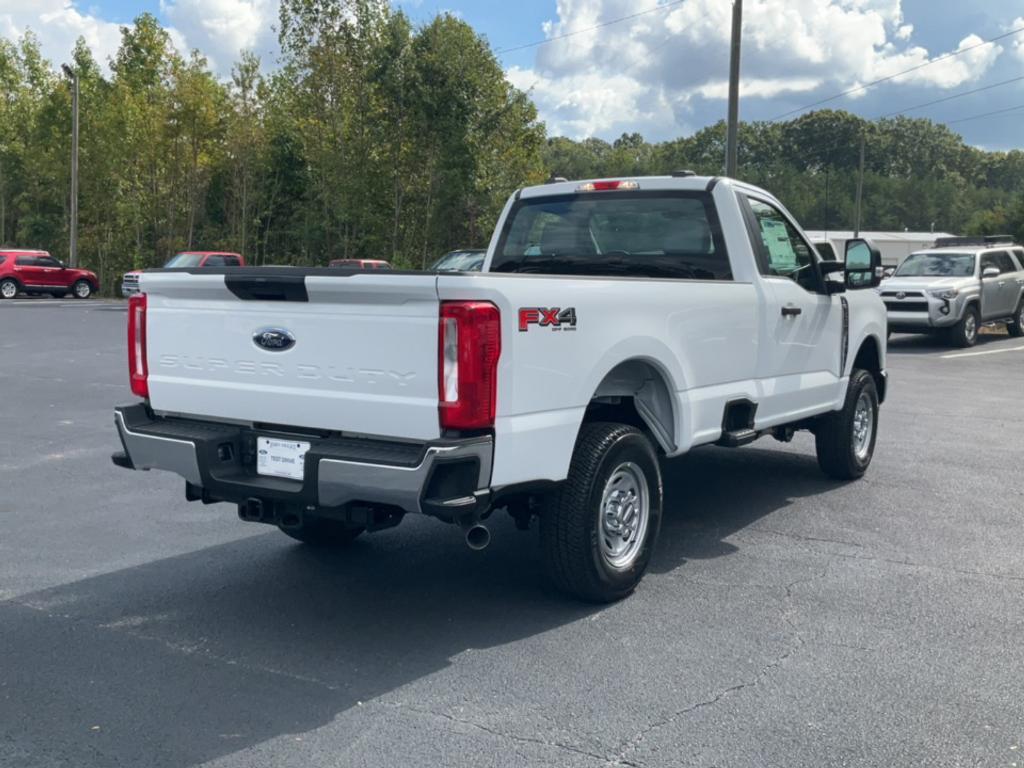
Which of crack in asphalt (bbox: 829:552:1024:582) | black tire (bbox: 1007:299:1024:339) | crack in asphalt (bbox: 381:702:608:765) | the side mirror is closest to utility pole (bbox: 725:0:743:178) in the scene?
black tire (bbox: 1007:299:1024:339)

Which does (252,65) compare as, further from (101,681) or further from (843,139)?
(843,139)

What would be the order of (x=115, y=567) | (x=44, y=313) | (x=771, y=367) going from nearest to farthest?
(x=115, y=567) → (x=771, y=367) → (x=44, y=313)

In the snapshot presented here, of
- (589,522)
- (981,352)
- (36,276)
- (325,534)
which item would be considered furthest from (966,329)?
(36,276)

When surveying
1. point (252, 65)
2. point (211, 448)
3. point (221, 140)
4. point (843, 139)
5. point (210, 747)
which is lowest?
point (210, 747)

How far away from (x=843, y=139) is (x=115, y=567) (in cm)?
11390

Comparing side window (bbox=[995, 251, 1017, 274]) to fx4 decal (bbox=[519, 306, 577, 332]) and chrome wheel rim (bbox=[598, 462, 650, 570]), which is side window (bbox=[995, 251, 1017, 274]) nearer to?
Answer: chrome wheel rim (bbox=[598, 462, 650, 570])

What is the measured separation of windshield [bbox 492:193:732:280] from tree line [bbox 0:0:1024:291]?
30.8 meters

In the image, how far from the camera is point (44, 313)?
29.0m

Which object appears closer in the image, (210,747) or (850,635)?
(210,747)

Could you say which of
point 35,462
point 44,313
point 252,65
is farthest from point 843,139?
point 35,462

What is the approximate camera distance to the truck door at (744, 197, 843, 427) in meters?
6.83

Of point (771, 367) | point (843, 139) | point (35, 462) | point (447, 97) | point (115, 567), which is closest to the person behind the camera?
point (115, 567)

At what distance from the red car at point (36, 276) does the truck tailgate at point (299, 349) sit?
3560 centimetres

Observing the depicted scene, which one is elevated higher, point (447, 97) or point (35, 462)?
point (447, 97)
